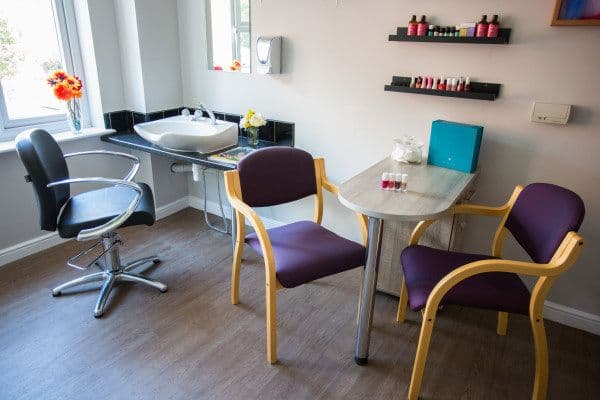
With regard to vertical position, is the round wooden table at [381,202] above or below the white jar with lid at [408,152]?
below

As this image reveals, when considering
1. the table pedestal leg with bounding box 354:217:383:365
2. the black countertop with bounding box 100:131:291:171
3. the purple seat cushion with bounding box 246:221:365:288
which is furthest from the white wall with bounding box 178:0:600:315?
the table pedestal leg with bounding box 354:217:383:365

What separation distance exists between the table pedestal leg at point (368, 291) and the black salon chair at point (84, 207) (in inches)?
44.9

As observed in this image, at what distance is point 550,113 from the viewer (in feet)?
6.05

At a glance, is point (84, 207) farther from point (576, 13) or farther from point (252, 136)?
point (576, 13)

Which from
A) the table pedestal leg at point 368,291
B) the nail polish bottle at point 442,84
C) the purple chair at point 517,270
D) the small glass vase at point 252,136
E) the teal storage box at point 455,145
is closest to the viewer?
the purple chair at point 517,270

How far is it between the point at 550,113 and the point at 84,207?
7.58ft

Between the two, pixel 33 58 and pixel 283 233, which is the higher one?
pixel 33 58

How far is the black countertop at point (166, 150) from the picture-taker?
2.36m

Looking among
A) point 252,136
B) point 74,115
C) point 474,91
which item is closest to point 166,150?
point 252,136

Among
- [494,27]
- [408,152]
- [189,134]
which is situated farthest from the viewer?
[189,134]

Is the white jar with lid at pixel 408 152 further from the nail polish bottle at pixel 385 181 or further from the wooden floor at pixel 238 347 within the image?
the wooden floor at pixel 238 347

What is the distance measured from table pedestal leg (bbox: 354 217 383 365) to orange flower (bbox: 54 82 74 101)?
2037 millimetres

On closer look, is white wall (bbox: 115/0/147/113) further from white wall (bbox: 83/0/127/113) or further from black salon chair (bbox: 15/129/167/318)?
black salon chair (bbox: 15/129/167/318)

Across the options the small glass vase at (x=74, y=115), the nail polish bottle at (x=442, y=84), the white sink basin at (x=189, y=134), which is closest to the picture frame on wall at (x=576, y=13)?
the nail polish bottle at (x=442, y=84)
